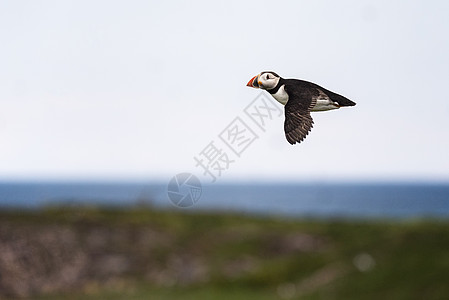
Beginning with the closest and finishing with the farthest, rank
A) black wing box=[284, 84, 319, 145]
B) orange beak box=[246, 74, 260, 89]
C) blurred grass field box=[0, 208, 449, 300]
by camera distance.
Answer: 1. black wing box=[284, 84, 319, 145]
2. orange beak box=[246, 74, 260, 89]
3. blurred grass field box=[0, 208, 449, 300]

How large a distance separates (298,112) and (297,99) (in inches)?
1.5

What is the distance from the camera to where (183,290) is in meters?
47.7

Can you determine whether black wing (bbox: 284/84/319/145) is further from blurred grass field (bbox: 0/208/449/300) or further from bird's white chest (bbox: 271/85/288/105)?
blurred grass field (bbox: 0/208/449/300)

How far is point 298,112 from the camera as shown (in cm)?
151

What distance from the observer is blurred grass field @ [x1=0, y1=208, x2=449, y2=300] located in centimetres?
4319

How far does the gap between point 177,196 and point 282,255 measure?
54153 millimetres

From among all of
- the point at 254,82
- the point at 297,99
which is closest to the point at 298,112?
the point at 297,99

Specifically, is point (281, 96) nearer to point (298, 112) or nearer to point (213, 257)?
point (298, 112)

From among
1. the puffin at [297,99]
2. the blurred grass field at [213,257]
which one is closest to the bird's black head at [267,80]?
the puffin at [297,99]

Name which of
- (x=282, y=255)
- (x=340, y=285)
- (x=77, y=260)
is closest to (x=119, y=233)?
(x=77, y=260)

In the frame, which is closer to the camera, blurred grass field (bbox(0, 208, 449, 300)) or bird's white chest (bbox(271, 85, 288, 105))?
bird's white chest (bbox(271, 85, 288, 105))

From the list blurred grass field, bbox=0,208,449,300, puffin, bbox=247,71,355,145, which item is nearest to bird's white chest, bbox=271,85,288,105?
puffin, bbox=247,71,355,145

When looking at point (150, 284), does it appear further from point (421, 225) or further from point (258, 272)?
point (421, 225)

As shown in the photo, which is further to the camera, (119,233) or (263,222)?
(263,222)
